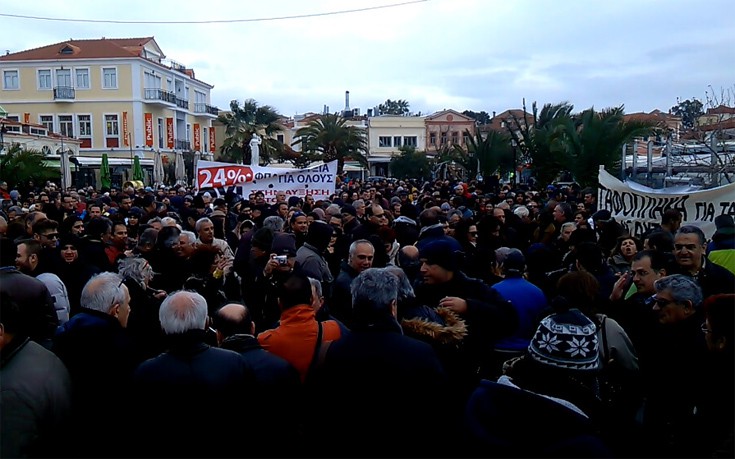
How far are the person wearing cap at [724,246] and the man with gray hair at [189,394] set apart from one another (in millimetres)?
4113

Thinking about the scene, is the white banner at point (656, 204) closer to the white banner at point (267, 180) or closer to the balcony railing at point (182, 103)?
the white banner at point (267, 180)

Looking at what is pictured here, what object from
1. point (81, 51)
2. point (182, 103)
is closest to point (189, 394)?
point (81, 51)

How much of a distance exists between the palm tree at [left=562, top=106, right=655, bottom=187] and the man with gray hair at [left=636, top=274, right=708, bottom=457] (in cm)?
1214

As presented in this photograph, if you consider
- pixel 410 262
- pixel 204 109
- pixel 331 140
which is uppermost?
pixel 204 109

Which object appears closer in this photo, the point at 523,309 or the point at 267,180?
the point at 523,309

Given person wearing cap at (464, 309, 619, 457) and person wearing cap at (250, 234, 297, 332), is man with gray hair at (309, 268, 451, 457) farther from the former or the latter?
person wearing cap at (250, 234, 297, 332)

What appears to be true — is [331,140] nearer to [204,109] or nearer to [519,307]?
[204,109]

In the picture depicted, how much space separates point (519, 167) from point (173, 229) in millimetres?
22984

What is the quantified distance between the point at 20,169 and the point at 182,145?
42.3 metres

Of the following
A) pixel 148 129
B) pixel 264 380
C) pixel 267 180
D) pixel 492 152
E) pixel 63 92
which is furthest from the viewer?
pixel 148 129

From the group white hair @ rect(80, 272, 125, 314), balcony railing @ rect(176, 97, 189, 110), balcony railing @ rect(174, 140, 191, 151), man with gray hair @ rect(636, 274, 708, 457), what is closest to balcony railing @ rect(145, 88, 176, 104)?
balcony railing @ rect(176, 97, 189, 110)

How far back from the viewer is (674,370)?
138 inches

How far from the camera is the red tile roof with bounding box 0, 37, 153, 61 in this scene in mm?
53000

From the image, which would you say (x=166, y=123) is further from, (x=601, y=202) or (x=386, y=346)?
(x=386, y=346)
